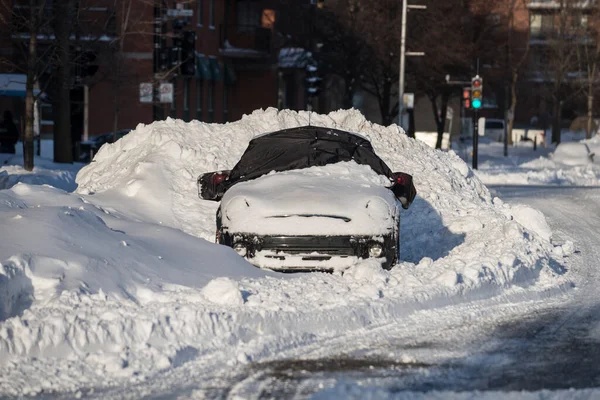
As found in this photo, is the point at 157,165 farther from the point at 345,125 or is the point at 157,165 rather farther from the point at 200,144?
the point at 345,125

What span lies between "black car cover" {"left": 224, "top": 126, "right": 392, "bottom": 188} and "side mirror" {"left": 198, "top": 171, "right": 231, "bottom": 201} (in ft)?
0.30

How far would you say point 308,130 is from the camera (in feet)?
49.8

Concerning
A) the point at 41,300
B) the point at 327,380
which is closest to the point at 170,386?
the point at 327,380

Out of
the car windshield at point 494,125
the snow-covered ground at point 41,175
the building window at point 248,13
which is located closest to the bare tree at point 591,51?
the car windshield at point 494,125

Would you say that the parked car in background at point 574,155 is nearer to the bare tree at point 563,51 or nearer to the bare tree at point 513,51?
the bare tree at point 513,51

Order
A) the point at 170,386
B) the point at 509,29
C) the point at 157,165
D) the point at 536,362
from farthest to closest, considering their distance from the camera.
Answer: the point at 509,29
the point at 157,165
the point at 536,362
the point at 170,386

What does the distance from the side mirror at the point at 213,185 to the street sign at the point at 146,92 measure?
1777 centimetres

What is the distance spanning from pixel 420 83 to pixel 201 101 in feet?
35.8

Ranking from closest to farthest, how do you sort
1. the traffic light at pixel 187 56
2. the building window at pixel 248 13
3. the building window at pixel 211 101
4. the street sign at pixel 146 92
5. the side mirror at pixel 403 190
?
the side mirror at pixel 403 190 → the traffic light at pixel 187 56 → the street sign at pixel 146 92 → the building window at pixel 211 101 → the building window at pixel 248 13

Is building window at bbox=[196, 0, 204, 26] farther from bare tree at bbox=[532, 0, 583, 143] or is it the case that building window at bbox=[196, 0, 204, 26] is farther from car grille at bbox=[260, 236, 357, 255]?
car grille at bbox=[260, 236, 357, 255]

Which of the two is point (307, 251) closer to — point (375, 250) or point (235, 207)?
point (375, 250)

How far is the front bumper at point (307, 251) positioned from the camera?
12172mm

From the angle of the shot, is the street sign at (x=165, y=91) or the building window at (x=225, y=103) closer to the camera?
the street sign at (x=165, y=91)

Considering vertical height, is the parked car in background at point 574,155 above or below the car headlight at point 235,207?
below
